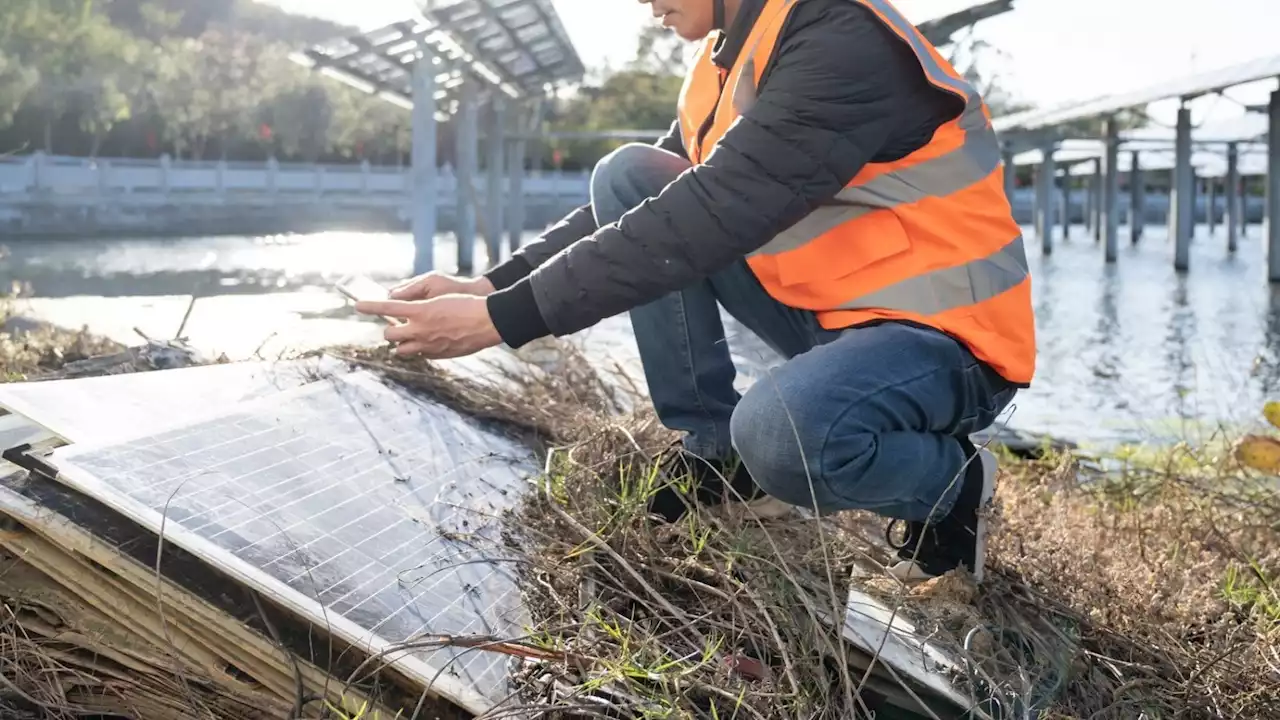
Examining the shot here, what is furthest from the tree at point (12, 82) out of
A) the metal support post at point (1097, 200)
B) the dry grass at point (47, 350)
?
the metal support post at point (1097, 200)

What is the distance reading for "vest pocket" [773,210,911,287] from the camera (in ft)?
5.91

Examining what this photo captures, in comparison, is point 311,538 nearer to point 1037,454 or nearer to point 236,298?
point 1037,454

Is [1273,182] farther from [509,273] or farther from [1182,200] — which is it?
[509,273]

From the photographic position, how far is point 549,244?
7.38 ft

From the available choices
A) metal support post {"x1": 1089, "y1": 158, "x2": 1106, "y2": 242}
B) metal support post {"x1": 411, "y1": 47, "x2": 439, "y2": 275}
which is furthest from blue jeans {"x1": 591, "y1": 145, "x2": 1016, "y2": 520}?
metal support post {"x1": 1089, "y1": 158, "x2": 1106, "y2": 242}

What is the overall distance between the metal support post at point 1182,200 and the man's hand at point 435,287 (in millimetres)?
16407

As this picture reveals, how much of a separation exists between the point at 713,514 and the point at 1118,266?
57.9ft

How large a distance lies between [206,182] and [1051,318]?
2215 cm

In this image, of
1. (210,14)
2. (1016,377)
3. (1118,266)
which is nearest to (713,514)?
(1016,377)

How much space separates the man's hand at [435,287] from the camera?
6.75ft

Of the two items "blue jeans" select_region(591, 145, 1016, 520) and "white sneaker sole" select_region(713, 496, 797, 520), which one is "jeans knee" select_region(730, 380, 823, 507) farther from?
"white sneaker sole" select_region(713, 496, 797, 520)

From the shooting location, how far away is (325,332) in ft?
17.5

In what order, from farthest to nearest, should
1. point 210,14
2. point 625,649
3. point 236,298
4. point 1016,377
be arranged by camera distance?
point 210,14 → point 236,298 → point 1016,377 → point 625,649

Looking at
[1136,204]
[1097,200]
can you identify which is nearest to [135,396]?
[1097,200]
